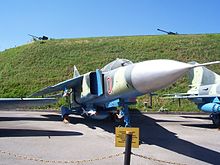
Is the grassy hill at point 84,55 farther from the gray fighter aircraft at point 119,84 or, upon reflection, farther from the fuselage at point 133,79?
the fuselage at point 133,79

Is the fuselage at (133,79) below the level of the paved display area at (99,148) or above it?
above

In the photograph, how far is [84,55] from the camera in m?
36.7

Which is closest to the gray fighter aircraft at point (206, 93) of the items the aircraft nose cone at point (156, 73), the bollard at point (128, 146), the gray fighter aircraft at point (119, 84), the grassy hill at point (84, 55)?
the gray fighter aircraft at point (119, 84)

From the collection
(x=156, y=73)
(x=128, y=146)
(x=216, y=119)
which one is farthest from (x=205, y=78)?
(x=128, y=146)

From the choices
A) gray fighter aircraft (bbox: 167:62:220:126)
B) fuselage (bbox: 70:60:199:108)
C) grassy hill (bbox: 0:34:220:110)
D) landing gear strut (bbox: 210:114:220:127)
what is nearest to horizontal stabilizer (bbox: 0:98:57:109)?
fuselage (bbox: 70:60:199:108)

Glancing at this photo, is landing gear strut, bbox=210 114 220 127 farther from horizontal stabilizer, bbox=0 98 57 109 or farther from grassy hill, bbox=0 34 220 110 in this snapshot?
grassy hill, bbox=0 34 220 110

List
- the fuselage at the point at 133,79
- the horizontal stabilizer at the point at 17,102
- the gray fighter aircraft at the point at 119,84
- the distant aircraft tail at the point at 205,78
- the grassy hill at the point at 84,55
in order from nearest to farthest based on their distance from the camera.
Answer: the fuselage at the point at 133,79 < the gray fighter aircraft at the point at 119,84 < the horizontal stabilizer at the point at 17,102 < the distant aircraft tail at the point at 205,78 < the grassy hill at the point at 84,55

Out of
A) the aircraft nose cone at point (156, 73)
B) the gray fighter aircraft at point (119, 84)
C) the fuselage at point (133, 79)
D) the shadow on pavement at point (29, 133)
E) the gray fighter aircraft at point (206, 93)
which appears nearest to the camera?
the aircraft nose cone at point (156, 73)

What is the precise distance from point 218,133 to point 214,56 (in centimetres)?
2209

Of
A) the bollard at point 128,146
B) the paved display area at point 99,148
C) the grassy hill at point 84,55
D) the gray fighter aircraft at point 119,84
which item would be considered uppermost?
the grassy hill at point 84,55

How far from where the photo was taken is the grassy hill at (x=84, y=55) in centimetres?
2933

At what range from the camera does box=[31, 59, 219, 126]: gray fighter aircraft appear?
616 cm

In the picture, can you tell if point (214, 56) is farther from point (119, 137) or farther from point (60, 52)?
point (119, 137)

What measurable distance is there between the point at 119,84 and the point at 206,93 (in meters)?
7.32
